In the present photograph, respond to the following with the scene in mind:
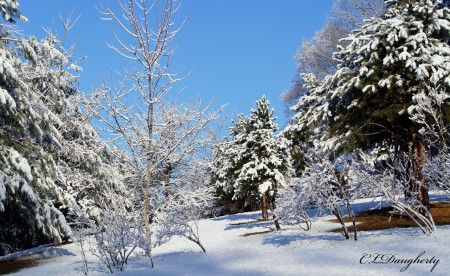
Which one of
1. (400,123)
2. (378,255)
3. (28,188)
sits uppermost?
(400,123)

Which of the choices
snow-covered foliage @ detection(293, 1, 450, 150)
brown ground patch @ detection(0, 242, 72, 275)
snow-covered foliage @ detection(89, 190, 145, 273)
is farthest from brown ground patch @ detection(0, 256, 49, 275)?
snow-covered foliage @ detection(293, 1, 450, 150)

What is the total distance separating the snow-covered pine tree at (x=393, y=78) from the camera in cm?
1320

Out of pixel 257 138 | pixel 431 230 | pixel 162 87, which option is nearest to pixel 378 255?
pixel 431 230

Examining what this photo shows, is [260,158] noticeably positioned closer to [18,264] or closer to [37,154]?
[37,154]

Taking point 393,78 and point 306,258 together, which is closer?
point 306,258

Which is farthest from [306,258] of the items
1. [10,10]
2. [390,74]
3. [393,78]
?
[10,10]

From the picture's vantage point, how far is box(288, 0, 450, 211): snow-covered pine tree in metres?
13.2

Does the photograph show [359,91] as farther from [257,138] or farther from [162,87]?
[257,138]

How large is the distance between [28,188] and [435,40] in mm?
13790

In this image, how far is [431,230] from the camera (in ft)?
30.9

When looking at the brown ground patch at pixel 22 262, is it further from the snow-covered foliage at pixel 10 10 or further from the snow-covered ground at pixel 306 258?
the snow-covered foliage at pixel 10 10
